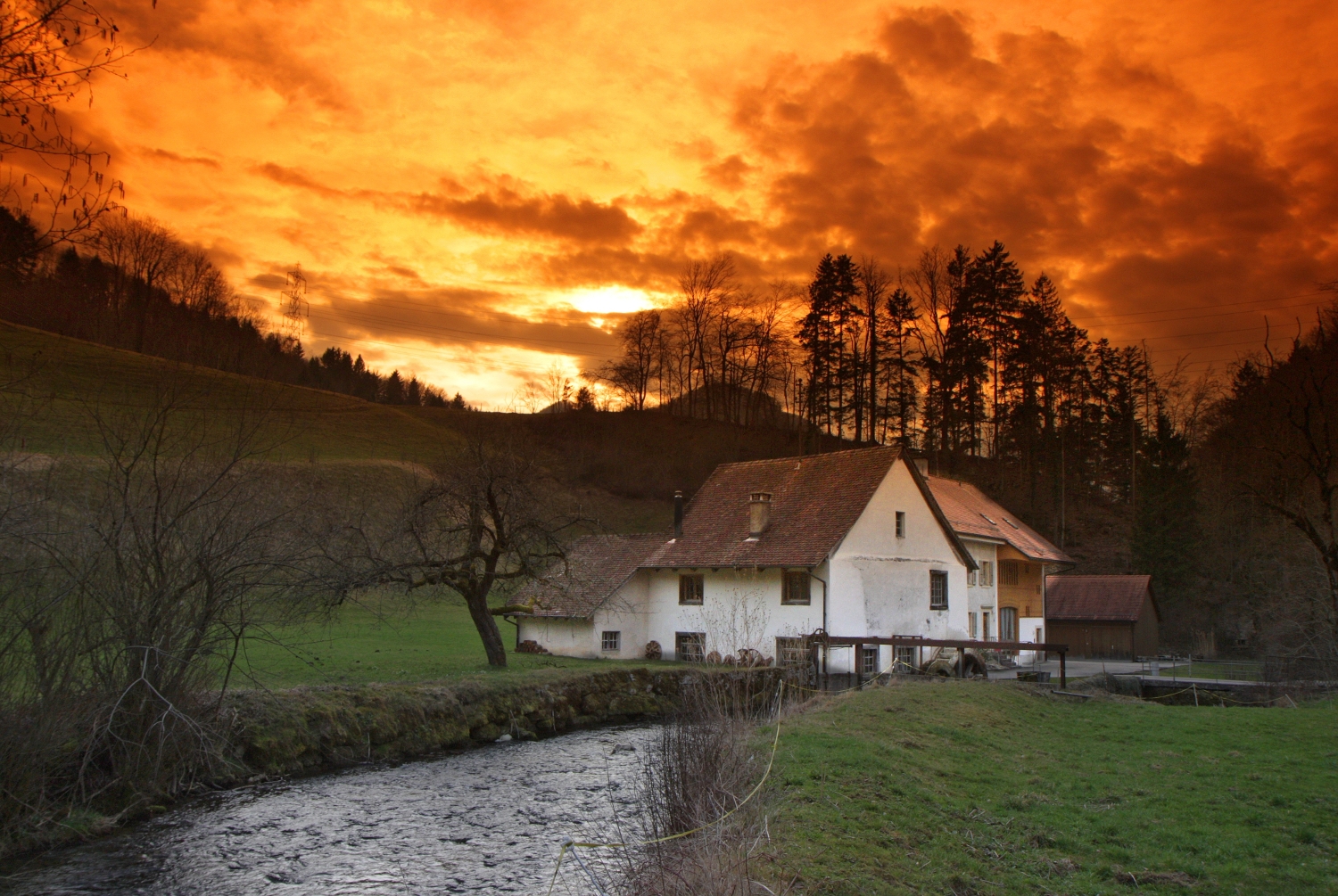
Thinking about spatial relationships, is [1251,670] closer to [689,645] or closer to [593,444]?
[689,645]

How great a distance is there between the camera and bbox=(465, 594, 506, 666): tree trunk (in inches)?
910

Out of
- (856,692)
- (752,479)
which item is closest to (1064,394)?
(752,479)

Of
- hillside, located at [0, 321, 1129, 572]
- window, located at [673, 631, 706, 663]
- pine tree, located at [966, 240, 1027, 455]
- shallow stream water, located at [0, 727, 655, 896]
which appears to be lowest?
shallow stream water, located at [0, 727, 655, 896]

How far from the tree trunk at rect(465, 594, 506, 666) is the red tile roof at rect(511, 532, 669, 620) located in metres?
4.30

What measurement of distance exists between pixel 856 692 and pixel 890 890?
1276 cm

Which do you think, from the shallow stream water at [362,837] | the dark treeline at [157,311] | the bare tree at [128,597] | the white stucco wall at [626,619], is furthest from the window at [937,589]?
the dark treeline at [157,311]

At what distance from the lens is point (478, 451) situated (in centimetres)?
2273

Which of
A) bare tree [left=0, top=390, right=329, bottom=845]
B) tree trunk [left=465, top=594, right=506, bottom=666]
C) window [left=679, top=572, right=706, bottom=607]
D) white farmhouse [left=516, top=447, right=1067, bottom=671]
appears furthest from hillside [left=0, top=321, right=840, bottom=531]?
bare tree [left=0, top=390, right=329, bottom=845]

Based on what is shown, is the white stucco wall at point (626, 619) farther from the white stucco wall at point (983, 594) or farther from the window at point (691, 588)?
the white stucco wall at point (983, 594)

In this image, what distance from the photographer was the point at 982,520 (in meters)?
38.3

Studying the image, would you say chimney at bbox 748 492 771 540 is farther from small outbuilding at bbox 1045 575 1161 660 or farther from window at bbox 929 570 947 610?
small outbuilding at bbox 1045 575 1161 660

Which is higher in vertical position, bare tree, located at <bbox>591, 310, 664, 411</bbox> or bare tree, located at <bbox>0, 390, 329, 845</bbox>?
bare tree, located at <bbox>591, 310, 664, 411</bbox>

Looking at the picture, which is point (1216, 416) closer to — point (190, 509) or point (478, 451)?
point (478, 451)

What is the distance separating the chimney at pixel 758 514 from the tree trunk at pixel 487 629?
1009 cm
